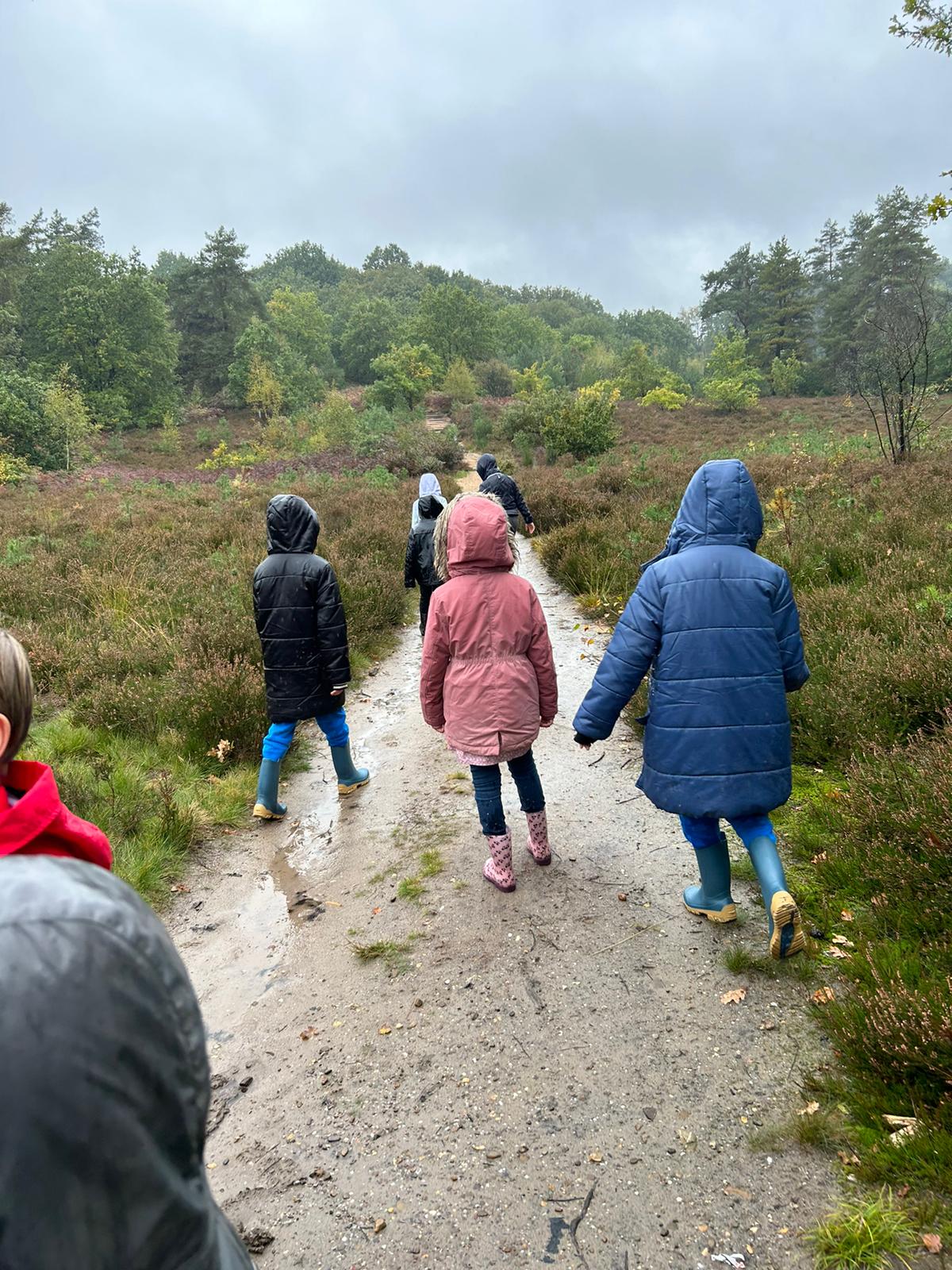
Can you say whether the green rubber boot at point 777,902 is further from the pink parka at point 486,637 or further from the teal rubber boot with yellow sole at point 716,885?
the pink parka at point 486,637

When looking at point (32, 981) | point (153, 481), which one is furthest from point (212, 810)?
point (153, 481)

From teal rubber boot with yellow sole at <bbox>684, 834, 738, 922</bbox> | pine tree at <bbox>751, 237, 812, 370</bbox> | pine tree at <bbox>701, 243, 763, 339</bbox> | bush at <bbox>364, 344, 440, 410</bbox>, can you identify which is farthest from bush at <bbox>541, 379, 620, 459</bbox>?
pine tree at <bbox>701, 243, 763, 339</bbox>

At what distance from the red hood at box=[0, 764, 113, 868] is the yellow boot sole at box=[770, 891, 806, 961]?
7.69ft

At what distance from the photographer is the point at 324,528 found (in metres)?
12.6

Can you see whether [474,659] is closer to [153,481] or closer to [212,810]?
[212,810]

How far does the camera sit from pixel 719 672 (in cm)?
269

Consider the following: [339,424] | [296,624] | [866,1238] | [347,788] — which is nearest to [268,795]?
[347,788]

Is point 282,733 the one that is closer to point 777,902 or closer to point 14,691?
point 777,902

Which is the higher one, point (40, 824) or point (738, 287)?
point (738, 287)

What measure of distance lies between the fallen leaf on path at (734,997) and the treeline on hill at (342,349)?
2069 cm

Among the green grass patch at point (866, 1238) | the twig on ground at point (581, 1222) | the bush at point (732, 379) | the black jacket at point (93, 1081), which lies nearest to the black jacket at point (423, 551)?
the twig on ground at point (581, 1222)

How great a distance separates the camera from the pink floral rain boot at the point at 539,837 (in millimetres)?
3588

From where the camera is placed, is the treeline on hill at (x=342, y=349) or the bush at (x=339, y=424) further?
the bush at (x=339, y=424)

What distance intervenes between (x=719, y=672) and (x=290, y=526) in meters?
2.63
